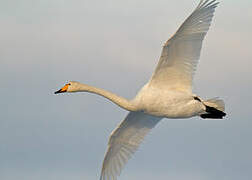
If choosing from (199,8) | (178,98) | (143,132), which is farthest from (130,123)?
(199,8)

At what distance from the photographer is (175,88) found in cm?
2239

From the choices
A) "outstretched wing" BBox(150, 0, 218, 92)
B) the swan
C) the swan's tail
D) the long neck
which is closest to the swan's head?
the swan

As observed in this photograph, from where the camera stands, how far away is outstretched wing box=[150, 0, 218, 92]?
21.4 m

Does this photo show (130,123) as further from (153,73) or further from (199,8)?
(199,8)

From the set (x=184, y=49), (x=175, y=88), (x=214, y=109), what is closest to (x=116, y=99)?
(x=175, y=88)

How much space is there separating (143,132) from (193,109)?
91.6 inches

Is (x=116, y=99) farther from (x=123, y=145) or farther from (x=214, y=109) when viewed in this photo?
(x=214, y=109)

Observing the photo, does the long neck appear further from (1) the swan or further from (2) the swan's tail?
(2) the swan's tail

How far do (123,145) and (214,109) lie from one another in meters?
3.21

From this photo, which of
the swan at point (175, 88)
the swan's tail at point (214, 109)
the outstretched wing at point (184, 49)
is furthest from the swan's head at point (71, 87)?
the swan's tail at point (214, 109)

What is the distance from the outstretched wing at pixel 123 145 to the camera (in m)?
23.6

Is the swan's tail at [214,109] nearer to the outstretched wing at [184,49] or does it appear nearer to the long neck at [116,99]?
the outstretched wing at [184,49]

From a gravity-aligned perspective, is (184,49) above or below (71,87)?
above

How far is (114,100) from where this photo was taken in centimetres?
2180
